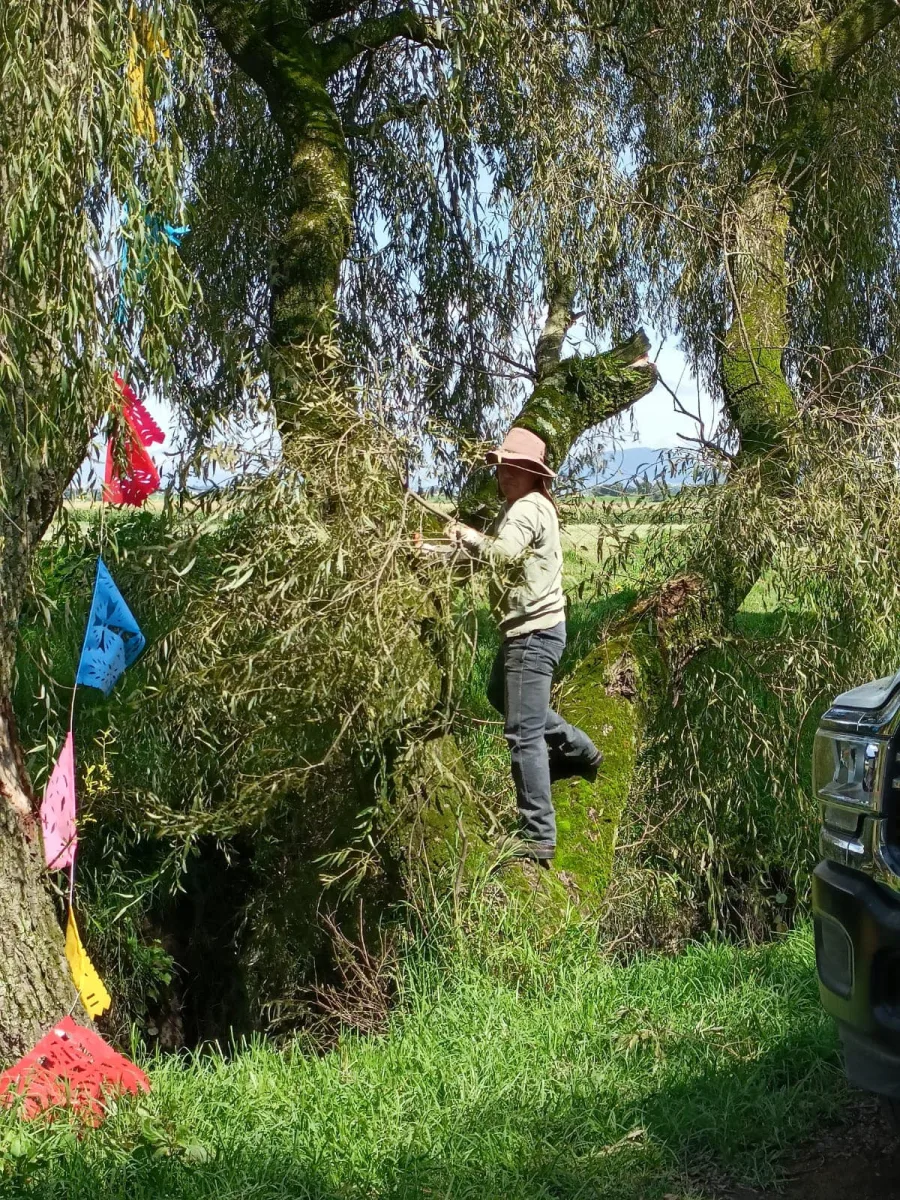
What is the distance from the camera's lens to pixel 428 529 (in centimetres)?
630

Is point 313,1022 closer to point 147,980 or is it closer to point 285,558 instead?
point 147,980

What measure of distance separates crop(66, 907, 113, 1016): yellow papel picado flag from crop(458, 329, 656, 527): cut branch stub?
334cm

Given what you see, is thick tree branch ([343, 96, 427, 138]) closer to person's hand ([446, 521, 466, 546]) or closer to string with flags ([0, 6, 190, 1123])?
string with flags ([0, 6, 190, 1123])

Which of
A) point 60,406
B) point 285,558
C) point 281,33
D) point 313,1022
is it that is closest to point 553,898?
point 313,1022

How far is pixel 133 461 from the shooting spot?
569 cm

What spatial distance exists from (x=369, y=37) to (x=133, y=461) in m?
3.83

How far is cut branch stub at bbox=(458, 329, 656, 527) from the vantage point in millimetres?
7344

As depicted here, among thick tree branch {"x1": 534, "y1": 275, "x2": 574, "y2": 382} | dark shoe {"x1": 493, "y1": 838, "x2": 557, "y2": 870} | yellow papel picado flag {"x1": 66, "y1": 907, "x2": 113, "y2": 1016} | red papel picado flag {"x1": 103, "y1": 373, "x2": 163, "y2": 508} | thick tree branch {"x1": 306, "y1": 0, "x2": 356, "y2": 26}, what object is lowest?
yellow papel picado flag {"x1": 66, "y1": 907, "x2": 113, "y2": 1016}

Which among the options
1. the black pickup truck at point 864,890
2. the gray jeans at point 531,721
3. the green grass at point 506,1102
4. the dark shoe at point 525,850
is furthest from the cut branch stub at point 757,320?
the black pickup truck at point 864,890

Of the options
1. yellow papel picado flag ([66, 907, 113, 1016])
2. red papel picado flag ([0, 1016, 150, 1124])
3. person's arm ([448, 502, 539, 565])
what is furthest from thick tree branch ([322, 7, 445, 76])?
red papel picado flag ([0, 1016, 150, 1124])

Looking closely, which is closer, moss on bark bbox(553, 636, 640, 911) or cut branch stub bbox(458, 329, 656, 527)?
moss on bark bbox(553, 636, 640, 911)

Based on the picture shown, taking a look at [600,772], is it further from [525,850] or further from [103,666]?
[103,666]

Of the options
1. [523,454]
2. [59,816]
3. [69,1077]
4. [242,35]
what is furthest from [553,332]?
[69,1077]

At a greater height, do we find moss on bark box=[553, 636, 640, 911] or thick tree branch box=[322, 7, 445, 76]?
thick tree branch box=[322, 7, 445, 76]
